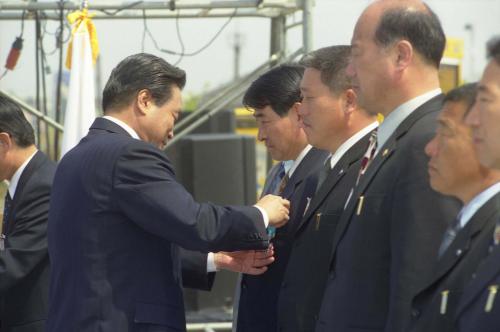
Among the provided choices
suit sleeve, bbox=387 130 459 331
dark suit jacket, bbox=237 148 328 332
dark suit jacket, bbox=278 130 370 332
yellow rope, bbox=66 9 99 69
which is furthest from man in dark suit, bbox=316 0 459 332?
yellow rope, bbox=66 9 99 69

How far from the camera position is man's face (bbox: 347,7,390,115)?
3074 mm

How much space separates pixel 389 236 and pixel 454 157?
0.37m

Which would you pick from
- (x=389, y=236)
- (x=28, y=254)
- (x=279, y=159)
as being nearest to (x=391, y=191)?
(x=389, y=236)

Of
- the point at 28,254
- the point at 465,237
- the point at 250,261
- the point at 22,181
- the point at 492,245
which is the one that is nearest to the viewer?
the point at 492,245

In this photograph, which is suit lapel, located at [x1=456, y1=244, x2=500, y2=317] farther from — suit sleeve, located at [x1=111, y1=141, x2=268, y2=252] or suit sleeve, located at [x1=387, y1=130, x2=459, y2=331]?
suit sleeve, located at [x1=111, y1=141, x2=268, y2=252]

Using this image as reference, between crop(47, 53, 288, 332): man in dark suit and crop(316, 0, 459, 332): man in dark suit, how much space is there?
65cm

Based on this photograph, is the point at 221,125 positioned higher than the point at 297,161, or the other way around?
the point at 297,161

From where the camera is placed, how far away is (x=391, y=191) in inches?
114

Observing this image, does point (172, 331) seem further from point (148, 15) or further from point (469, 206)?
point (148, 15)

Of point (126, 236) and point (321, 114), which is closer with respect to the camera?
point (126, 236)

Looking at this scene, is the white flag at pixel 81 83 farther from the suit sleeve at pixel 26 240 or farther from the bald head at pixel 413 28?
the bald head at pixel 413 28

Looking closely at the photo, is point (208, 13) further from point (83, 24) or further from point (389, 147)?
point (389, 147)

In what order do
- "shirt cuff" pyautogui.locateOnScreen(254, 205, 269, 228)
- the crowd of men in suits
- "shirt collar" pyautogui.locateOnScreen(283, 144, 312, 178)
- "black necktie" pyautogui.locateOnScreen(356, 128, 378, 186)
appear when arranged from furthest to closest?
"shirt collar" pyautogui.locateOnScreen(283, 144, 312, 178)
"shirt cuff" pyautogui.locateOnScreen(254, 205, 269, 228)
"black necktie" pyautogui.locateOnScreen(356, 128, 378, 186)
the crowd of men in suits

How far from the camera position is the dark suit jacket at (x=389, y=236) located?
9.13 ft
